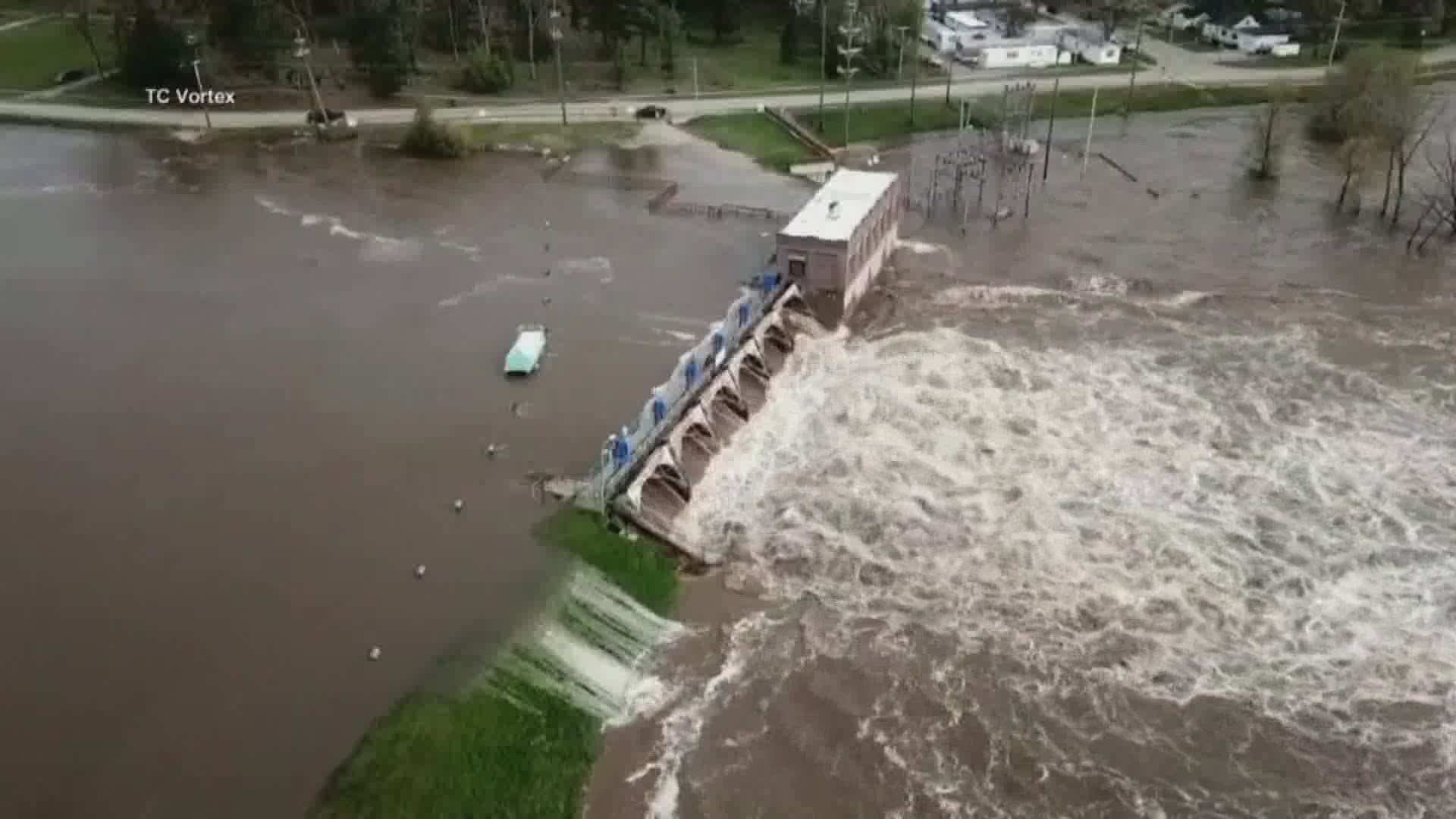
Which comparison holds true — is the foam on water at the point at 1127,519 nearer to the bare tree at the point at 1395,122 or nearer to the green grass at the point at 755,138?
the bare tree at the point at 1395,122

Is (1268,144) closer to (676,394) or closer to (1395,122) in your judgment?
(1395,122)

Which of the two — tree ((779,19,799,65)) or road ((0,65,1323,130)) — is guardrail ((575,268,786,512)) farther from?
tree ((779,19,799,65))

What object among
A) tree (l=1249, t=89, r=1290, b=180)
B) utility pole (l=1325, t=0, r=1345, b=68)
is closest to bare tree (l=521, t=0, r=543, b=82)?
tree (l=1249, t=89, r=1290, b=180)

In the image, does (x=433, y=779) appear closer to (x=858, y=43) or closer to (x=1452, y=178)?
(x=1452, y=178)

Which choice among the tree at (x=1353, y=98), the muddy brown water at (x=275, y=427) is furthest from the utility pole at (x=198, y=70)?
the tree at (x=1353, y=98)

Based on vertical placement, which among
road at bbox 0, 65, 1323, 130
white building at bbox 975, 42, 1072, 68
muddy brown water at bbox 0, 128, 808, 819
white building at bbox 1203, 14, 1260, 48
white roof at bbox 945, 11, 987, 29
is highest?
white roof at bbox 945, 11, 987, 29
